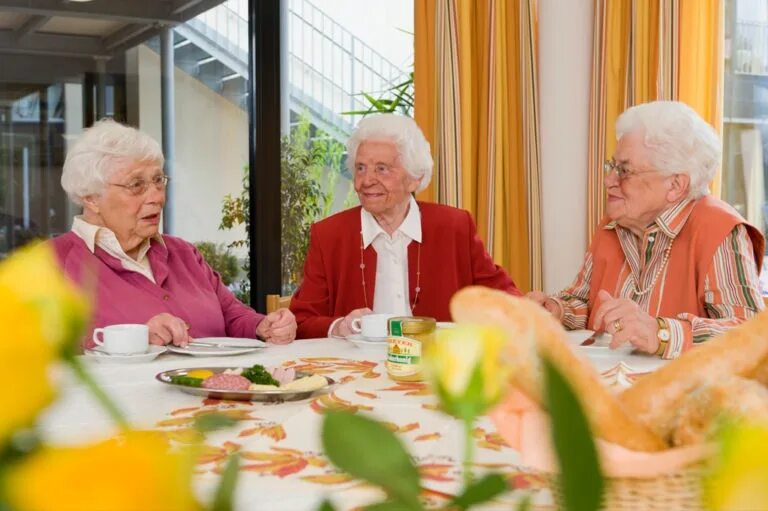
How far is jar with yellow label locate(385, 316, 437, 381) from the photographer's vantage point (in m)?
1.53

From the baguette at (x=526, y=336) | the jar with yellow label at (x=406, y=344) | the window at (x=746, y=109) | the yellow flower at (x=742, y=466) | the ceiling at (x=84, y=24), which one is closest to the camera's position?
the yellow flower at (x=742, y=466)

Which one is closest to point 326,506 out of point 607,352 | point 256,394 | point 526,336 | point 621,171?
point 526,336

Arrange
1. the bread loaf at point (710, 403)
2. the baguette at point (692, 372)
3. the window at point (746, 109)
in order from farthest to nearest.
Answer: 1. the window at point (746, 109)
2. the baguette at point (692, 372)
3. the bread loaf at point (710, 403)

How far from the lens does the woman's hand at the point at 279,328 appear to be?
2.15 meters

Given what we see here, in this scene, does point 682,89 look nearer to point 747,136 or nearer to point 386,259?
point 747,136

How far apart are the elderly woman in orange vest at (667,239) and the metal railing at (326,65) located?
186 centimetres

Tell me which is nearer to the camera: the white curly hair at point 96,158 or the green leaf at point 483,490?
the green leaf at point 483,490

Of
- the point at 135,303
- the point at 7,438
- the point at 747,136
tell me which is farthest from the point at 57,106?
the point at 7,438

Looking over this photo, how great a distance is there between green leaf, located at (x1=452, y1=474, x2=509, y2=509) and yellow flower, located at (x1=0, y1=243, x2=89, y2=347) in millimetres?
120

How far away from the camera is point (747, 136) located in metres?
3.59

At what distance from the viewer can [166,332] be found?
1960mm

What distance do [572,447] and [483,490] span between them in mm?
62

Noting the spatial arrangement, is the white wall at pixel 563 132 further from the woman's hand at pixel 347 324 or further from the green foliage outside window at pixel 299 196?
the woman's hand at pixel 347 324

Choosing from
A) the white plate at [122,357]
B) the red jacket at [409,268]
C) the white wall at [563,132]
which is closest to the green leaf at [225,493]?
the white plate at [122,357]
